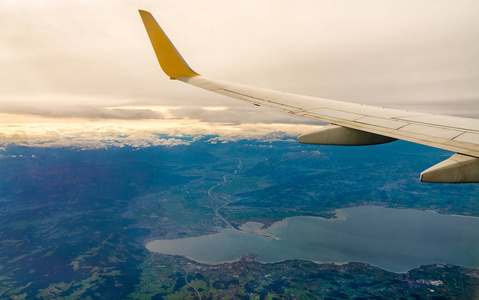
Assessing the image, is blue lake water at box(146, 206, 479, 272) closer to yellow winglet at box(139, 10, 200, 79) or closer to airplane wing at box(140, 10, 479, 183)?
airplane wing at box(140, 10, 479, 183)

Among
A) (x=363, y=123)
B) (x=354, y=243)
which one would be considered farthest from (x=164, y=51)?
(x=354, y=243)

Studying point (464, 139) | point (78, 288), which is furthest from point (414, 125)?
point (78, 288)

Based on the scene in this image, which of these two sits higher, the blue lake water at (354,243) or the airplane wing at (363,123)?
the airplane wing at (363,123)

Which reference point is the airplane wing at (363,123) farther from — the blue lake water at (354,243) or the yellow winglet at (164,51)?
the blue lake water at (354,243)

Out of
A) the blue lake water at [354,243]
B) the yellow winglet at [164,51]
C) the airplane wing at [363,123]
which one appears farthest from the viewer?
the blue lake water at [354,243]


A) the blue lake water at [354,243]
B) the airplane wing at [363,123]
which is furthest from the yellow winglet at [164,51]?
the blue lake water at [354,243]

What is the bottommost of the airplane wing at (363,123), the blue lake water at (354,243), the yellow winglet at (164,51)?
the blue lake water at (354,243)

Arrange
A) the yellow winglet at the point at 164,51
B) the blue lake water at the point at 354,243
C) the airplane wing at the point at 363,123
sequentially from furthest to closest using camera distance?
the blue lake water at the point at 354,243, the yellow winglet at the point at 164,51, the airplane wing at the point at 363,123

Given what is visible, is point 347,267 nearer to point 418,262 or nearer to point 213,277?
point 418,262
